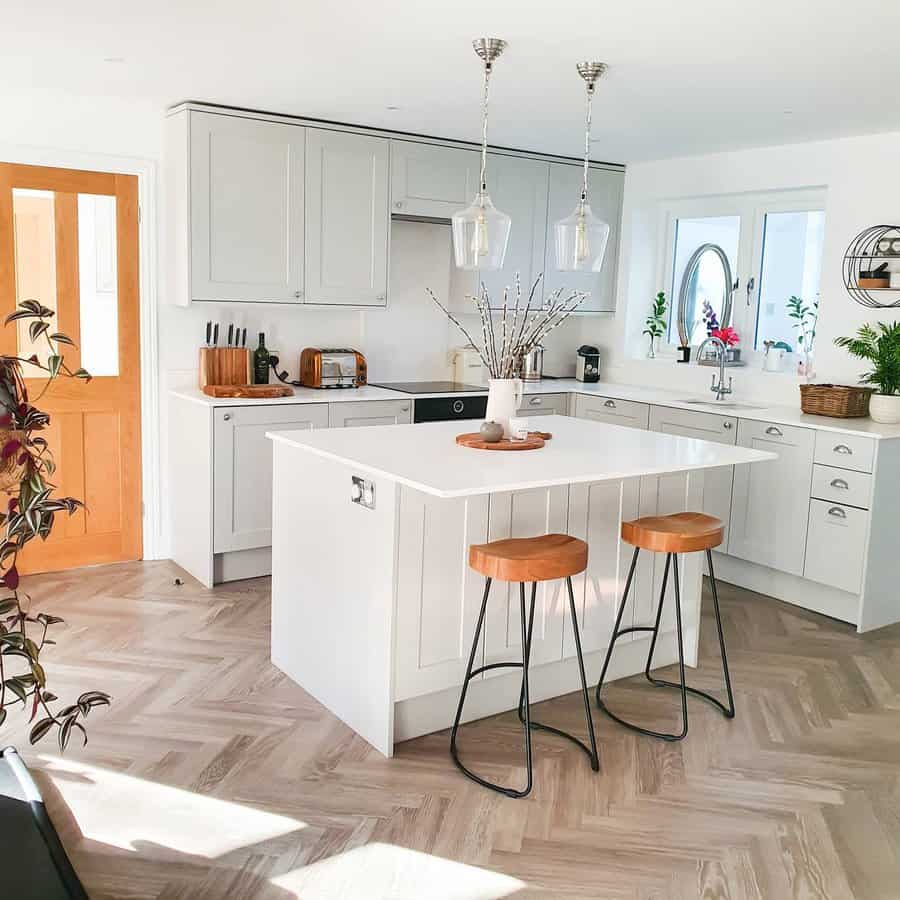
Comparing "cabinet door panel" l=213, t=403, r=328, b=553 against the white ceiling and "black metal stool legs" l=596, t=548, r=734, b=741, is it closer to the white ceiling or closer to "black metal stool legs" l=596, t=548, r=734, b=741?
the white ceiling

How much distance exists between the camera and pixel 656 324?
253 inches

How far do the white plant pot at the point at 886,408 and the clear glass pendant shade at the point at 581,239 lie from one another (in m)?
2.00

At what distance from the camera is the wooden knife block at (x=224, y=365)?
4977mm

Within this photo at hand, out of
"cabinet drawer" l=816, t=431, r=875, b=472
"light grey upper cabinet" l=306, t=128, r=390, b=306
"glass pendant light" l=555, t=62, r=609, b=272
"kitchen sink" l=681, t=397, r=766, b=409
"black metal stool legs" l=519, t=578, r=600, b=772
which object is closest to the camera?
"black metal stool legs" l=519, t=578, r=600, b=772

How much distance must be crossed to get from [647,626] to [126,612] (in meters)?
2.37

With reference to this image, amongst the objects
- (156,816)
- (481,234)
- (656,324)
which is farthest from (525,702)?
(656,324)

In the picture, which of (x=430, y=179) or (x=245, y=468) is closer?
(x=245, y=468)

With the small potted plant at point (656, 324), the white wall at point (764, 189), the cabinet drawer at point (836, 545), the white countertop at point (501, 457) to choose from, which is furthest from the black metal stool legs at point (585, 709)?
the small potted plant at point (656, 324)

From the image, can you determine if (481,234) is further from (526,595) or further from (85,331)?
(85,331)

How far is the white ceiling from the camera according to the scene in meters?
3.15

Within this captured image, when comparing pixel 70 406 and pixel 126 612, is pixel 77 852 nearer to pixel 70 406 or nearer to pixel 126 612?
pixel 126 612

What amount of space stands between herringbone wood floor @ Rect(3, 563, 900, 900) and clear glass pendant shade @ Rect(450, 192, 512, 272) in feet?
5.43

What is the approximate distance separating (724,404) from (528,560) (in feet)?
9.78

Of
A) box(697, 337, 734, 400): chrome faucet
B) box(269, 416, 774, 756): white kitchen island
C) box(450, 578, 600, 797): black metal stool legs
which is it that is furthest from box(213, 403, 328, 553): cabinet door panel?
box(697, 337, 734, 400): chrome faucet
